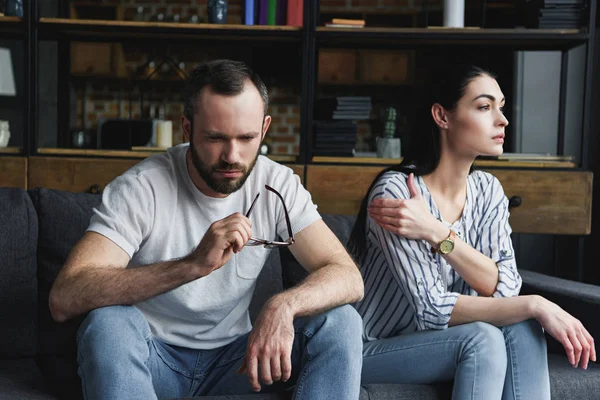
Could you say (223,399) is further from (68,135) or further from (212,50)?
(212,50)

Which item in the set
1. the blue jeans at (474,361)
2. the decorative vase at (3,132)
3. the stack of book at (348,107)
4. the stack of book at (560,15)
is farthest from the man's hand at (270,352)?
the decorative vase at (3,132)

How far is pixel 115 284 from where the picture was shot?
1.55 metres

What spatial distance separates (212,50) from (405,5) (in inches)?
52.6

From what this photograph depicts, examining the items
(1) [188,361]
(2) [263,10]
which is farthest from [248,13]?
(1) [188,361]

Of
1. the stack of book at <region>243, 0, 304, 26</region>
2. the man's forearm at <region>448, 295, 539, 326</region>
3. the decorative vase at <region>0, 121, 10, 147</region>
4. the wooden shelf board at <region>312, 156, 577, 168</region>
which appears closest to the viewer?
the man's forearm at <region>448, 295, 539, 326</region>

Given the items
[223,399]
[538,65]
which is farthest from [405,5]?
[223,399]

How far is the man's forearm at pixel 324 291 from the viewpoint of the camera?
160 cm

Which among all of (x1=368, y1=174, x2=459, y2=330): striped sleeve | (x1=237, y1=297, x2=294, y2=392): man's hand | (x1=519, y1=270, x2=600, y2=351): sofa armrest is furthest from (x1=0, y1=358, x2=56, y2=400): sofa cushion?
(x1=519, y1=270, x2=600, y2=351): sofa armrest

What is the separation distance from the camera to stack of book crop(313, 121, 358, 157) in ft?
11.0

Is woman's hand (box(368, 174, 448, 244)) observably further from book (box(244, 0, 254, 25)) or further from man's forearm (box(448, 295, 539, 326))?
book (box(244, 0, 254, 25))

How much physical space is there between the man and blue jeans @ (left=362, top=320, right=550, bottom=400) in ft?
0.70

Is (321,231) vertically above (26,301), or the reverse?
(321,231)

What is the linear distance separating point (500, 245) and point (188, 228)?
2.71 ft

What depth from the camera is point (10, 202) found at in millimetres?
2045
